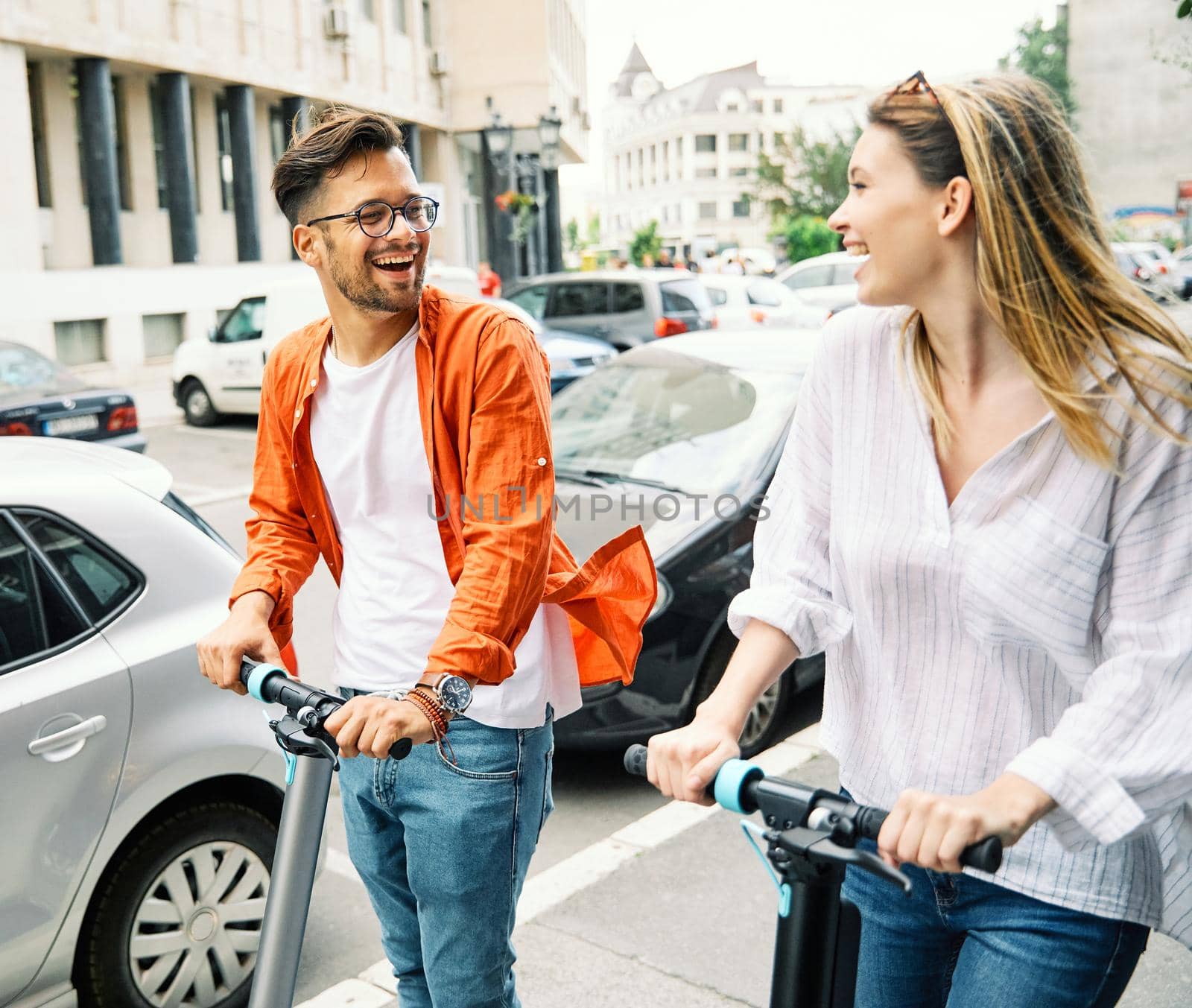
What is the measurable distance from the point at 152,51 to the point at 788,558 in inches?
994

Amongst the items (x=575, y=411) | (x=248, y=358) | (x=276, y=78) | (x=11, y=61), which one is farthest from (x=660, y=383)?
(x=276, y=78)

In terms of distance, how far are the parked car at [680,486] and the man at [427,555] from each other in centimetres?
208

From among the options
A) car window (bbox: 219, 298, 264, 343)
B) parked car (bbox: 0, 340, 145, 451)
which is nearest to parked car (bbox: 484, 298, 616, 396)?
car window (bbox: 219, 298, 264, 343)

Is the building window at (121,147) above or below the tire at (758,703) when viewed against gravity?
above

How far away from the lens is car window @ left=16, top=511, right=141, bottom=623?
315 centimetres

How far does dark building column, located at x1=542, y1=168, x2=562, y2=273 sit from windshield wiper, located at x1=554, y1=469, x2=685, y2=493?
34.7m

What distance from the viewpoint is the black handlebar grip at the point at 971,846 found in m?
1.36

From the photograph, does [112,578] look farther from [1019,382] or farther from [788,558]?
[1019,382]

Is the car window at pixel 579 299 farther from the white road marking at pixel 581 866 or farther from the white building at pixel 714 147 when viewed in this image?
the white building at pixel 714 147

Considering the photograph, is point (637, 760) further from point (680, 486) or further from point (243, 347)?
point (243, 347)

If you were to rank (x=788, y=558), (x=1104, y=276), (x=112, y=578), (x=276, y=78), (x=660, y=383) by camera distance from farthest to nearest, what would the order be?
(x=276, y=78) → (x=660, y=383) → (x=112, y=578) → (x=788, y=558) → (x=1104, y=276)

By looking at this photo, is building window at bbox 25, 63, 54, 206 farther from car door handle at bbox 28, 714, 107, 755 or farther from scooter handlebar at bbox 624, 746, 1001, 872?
scooter handlebar at bbox 624, 746, 1001, 872

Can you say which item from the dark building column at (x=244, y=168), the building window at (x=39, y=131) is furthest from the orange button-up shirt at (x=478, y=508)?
the dark building column at (x=244, y=168)

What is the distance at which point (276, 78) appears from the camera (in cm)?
2794
